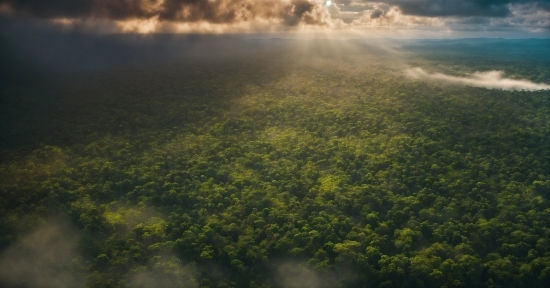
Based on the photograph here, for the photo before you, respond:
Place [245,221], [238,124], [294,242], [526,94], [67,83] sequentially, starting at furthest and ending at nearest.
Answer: [67,83]
[526,94]
[238,124]
[245,221]
[294,242]

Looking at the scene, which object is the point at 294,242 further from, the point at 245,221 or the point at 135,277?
the point at 135,277

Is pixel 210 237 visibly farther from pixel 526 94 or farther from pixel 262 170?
pixel 526 94

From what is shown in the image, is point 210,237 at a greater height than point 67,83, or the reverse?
point 67,83

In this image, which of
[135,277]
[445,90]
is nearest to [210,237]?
[135,277]

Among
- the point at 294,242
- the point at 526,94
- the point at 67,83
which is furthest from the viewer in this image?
the point at 67,83

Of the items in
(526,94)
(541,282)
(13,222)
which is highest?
(526,94)

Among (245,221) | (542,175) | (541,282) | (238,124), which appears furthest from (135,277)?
(542,175)

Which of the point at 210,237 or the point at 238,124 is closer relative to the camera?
the point at 210,237
